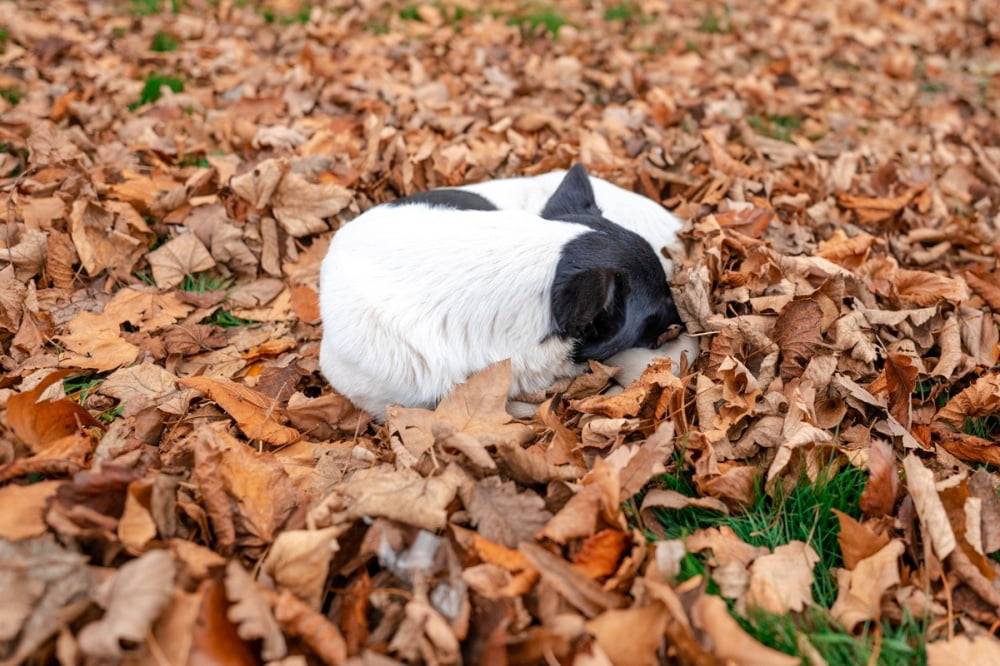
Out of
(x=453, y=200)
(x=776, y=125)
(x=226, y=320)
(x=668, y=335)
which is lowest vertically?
(x=226, y=320)

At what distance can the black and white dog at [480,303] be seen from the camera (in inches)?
102

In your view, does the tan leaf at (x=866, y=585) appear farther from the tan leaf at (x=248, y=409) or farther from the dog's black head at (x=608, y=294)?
the tan leaf at (x=248, y=409)

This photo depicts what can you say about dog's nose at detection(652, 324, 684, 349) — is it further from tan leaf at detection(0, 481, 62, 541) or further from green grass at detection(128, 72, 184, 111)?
green grass at detection(128, 72, 184, 111)

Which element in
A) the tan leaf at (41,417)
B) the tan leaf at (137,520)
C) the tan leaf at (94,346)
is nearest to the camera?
the tan leaf at (137,520)

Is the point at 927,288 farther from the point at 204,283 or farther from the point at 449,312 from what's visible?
the point at 204,283

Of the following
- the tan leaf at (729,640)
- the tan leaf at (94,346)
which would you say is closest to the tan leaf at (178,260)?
the tan leaf at (94,346)

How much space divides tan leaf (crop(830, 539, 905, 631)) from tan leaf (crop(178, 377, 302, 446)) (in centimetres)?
188

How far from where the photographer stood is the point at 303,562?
179 cm

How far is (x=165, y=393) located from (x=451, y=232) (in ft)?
4.21

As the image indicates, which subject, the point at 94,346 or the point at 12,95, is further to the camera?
the point at 12,95

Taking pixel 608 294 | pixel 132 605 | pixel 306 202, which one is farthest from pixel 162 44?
pixel 132 605

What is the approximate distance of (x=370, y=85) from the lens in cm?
Answer: 522

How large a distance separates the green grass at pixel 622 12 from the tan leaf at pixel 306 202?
457 cm

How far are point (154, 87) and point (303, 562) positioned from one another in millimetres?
4472
